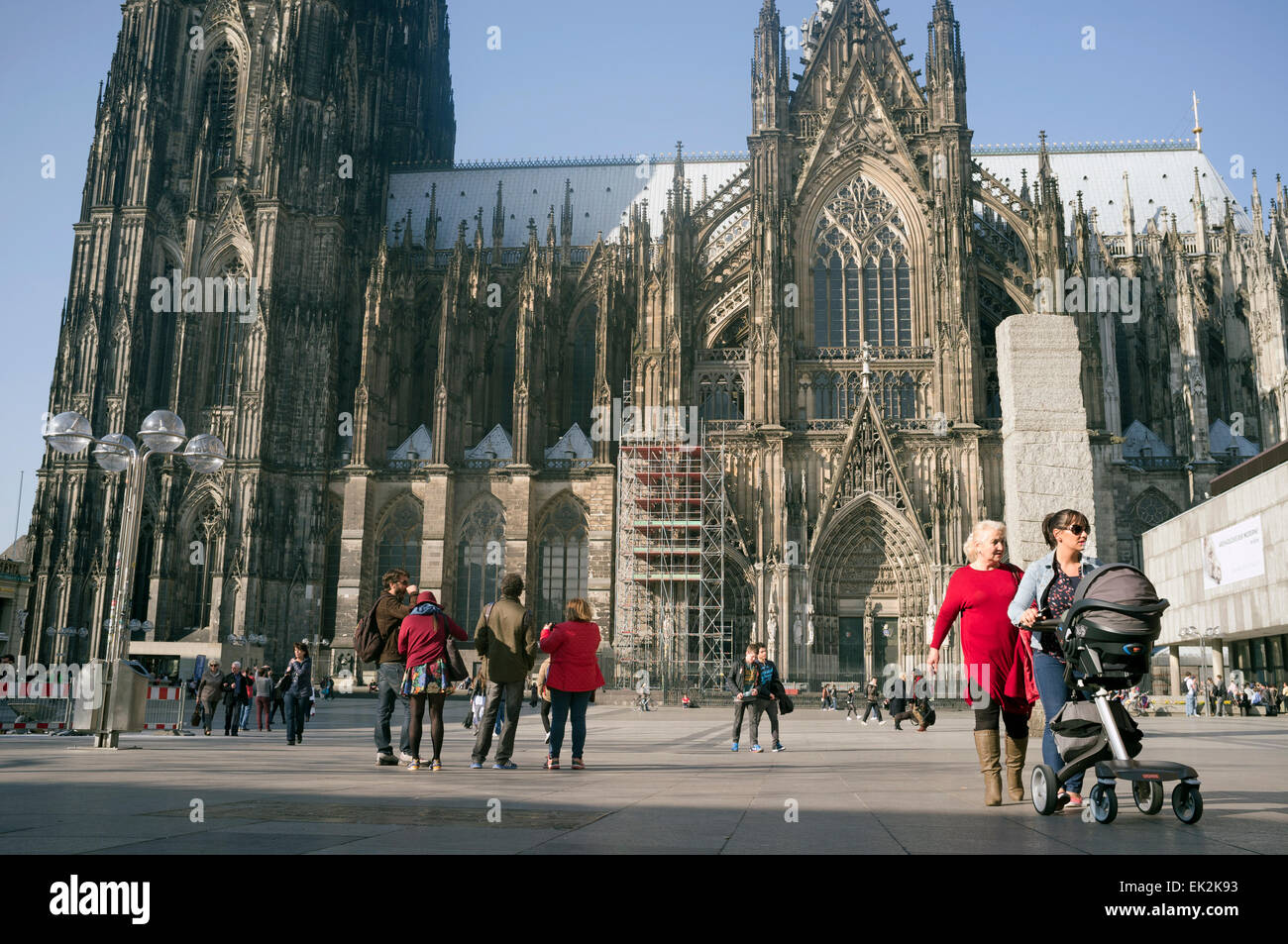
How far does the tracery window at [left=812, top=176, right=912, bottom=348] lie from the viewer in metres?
37.8

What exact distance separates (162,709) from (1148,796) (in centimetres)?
2477

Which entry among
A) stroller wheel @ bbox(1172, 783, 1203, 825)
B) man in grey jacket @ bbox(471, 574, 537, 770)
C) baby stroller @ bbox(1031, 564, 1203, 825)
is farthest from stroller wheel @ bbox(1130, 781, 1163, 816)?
man in grey jacket @ bbox(471, 574, 537, 770)

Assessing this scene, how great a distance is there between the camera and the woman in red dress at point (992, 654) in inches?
254

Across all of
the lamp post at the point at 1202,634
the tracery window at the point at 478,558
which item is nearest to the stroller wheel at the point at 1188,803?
the lamp post at the point at 1202,634

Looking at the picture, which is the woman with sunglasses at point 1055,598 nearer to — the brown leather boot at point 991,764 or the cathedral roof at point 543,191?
the brown leather boot at point 991,764

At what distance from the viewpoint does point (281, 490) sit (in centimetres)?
3991

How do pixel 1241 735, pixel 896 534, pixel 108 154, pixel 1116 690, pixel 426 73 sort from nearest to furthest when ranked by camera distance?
1. pixel 1116 690
2. pixel 1241 735
3. pixel 896 534
4. pixel 108 154
5. pixel 426 73

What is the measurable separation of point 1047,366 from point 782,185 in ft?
81.6

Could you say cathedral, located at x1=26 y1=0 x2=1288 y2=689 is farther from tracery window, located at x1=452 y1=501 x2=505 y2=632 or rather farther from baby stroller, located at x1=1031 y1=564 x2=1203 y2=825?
baby stroller, located at x1=1031 y1=564 x2=1203 y2=825

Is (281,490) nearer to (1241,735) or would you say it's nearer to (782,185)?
(782,185)

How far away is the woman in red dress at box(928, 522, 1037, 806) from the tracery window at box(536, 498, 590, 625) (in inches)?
1270

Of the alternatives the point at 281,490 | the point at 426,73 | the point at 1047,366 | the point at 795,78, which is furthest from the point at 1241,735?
the point at 426,73

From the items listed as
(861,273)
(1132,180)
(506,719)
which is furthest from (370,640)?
(1132,180)

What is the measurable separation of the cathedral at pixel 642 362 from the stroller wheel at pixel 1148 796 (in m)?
27.4
